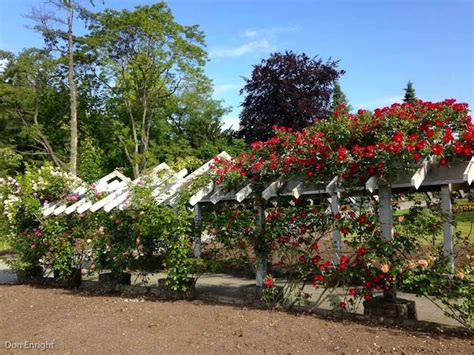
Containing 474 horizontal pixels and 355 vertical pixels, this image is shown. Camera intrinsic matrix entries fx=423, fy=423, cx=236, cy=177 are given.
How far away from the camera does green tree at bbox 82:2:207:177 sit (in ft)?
66.3

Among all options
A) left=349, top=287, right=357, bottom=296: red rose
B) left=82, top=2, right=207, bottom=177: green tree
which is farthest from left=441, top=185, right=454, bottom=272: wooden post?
left=82, top=2, right=207, bottom=177: green tree

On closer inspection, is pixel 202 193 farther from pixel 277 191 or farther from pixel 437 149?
pixel 437 149

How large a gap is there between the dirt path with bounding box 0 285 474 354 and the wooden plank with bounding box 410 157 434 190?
1595 mm

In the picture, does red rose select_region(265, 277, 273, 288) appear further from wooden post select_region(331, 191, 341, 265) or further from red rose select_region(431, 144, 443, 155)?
red rose select_region(431, 144, 443, 155)

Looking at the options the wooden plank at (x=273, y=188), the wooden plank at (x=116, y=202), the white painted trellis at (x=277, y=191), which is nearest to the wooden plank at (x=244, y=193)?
the white painted trellis at (x=277, y=191)

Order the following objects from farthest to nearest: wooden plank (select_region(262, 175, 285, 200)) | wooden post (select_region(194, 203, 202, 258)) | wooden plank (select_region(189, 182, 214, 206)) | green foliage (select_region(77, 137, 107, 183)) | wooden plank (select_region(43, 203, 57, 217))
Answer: green foliage (select_region(77, 137, 107, 183))
wooden plank (select_region(43, 203, 57, 217))
wooden post (select_region(194, 203, 202, 258))
wooden plank (select_region(189, 182, 214, 206))
wooden plank (select_region(262, 175, 285, 200))

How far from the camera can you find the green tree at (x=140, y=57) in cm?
2020

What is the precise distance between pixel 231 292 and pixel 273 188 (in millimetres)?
2409

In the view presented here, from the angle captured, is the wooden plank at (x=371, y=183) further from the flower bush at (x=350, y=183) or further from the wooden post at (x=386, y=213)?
the wooden post at (x=386, y=213)

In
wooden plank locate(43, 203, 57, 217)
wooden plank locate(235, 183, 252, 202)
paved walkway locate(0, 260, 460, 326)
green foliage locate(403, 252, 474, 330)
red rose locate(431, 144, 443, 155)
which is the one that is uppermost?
red rose locate(431, 144, 443, 155)

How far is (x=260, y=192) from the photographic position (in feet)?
19.5

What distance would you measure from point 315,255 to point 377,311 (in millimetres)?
1002

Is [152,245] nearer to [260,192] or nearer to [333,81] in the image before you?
[260,192]

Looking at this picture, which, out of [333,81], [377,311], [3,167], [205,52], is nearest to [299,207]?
[377,311]
